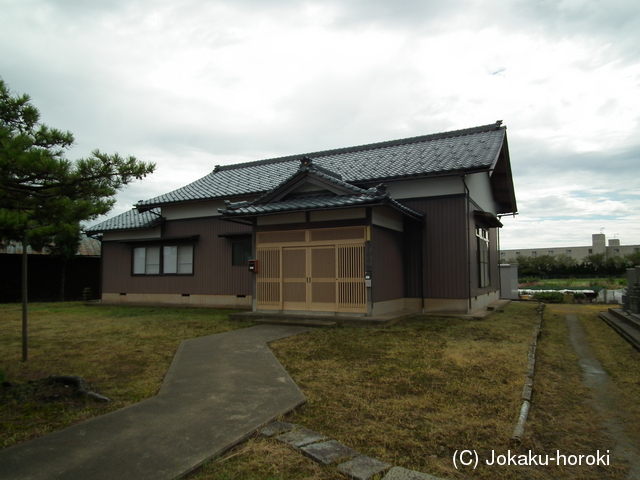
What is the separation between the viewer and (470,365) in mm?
5930

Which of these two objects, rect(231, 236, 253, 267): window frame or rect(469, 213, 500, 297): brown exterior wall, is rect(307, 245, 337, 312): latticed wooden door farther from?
rect(469, 213, 500, 297): brown exterior wall

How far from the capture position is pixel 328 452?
126 inches

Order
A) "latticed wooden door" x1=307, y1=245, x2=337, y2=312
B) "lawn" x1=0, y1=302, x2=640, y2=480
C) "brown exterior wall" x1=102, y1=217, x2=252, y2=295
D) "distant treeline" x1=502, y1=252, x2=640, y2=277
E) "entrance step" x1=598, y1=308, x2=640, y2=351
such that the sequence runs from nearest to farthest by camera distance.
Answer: "lawn" x1=0, y1=302, x2=640, y2=480
"entrance step" x1=598, y1=308, x2=640, y2=351
"latticed wooden door" x1=307, y1=245, x2=337, y2=312
"brown exterior wall" x1=102, y1=217, x2=252, y2=295
"distant treeline" x1=502, y1=252, x2=640, y2=277

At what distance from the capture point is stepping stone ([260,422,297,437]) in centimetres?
358

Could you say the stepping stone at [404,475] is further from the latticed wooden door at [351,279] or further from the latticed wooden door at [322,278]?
the latticed wooden door at [322,278]

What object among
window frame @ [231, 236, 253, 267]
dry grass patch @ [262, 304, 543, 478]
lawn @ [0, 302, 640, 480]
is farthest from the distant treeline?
dry grass patch @ [262, 304, 543, 478]

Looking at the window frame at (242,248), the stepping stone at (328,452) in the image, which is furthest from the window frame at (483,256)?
the stepping stone at (328,452)

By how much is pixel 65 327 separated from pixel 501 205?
15585mm

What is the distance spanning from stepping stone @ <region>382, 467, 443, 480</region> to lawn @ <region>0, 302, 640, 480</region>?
11 centimetres

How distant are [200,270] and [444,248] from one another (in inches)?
316

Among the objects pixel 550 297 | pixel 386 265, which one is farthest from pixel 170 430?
pixel 550 297

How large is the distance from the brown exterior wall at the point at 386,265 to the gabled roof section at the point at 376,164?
2.01 metres

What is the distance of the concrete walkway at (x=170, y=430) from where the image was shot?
296 cm

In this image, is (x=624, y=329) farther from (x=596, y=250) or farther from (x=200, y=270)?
(x=596, y=250)
